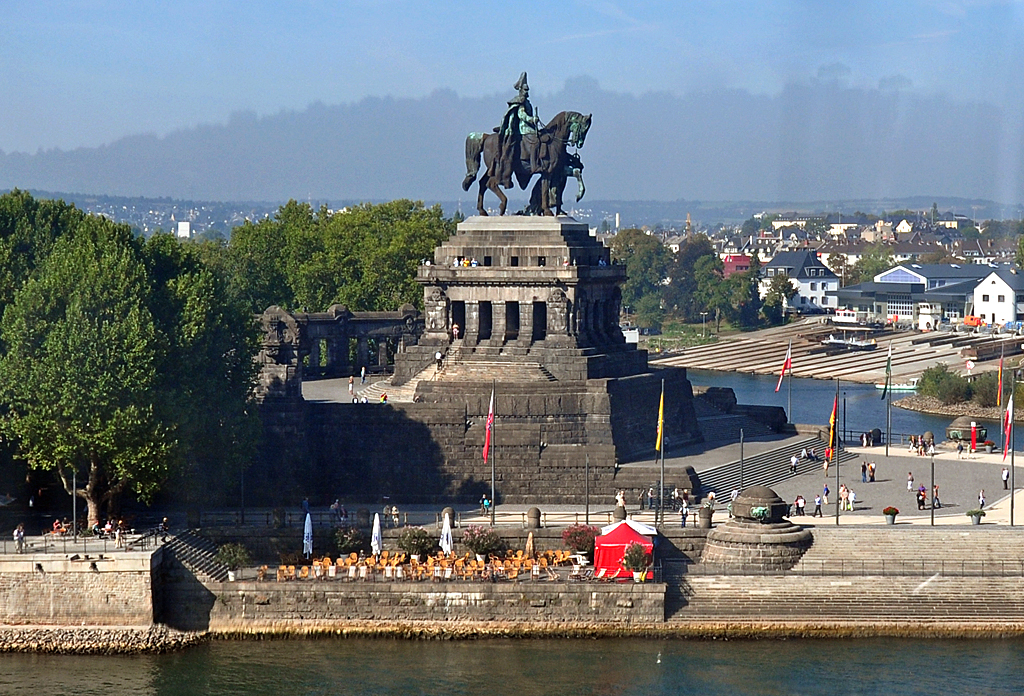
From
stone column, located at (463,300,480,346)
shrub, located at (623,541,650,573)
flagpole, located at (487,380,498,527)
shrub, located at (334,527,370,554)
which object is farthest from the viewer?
stone column, located at (463,300,480,346)

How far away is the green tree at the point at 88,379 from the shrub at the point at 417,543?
865 centimetres

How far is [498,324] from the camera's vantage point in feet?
289

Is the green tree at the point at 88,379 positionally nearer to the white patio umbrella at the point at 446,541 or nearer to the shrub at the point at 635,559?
the white patio umbrella at the point at 446,541

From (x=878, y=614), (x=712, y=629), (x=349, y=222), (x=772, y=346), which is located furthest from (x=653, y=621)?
(x=772, y=346)

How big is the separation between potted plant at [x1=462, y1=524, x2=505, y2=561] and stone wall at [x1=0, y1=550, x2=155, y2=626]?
11.0 metres

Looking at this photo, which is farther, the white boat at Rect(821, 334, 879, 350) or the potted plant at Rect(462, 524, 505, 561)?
the white boat at Rect(821, 334, 879, 350)

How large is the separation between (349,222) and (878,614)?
202ft

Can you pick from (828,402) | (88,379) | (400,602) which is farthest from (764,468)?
(828,402)

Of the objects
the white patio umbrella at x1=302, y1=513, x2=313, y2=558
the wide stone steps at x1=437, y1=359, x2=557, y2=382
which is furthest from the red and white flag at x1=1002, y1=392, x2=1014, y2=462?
the white patio umbrella at x1=302, y1=513, x2=313, y2=558

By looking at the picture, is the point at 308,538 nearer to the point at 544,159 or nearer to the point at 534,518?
the point at 534,518

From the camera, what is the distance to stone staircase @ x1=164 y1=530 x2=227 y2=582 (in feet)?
230

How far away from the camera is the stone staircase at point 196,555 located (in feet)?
230

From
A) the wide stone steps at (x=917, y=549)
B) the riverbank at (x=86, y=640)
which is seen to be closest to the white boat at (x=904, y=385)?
the wide stone steps at (x=917, y=549)

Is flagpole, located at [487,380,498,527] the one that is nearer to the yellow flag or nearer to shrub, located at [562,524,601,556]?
shrub, located at [562,524,601,556]
